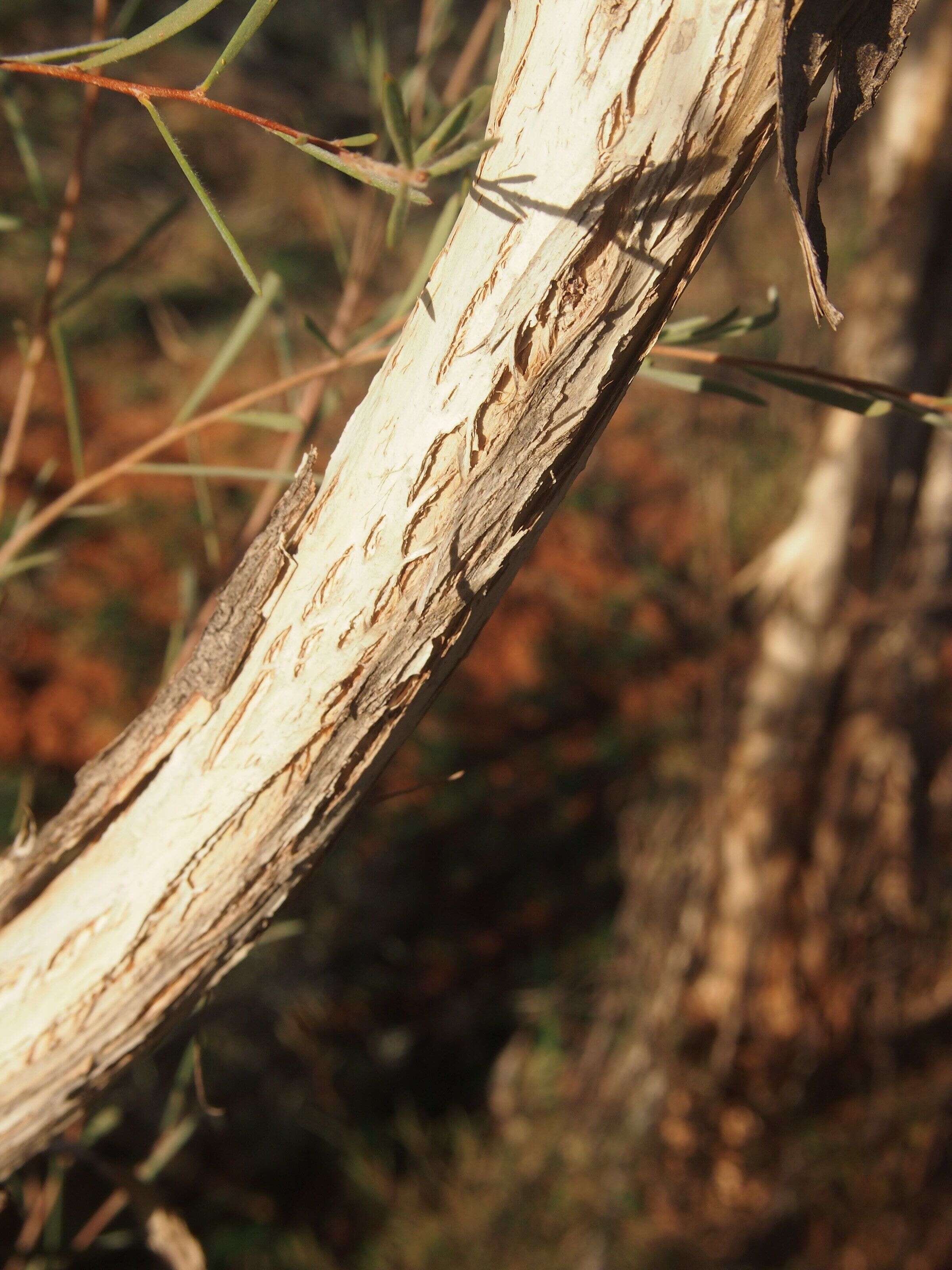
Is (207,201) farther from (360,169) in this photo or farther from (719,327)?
(719,327)

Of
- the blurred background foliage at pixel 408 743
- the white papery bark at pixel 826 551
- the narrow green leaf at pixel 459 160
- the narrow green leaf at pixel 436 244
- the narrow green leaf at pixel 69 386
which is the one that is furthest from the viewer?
the blurred background foliage at pixel 408 743

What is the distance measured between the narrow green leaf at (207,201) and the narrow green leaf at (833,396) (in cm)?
17

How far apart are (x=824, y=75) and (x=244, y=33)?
140 millimetres

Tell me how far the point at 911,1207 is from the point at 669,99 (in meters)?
1.43

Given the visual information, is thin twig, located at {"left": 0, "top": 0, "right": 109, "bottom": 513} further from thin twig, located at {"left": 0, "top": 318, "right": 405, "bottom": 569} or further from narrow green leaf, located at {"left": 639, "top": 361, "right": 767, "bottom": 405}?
narrow green leaf, located at {"left": 639, "top": 361, "right": 767, "bottom": 405}

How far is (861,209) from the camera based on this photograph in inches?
46.6

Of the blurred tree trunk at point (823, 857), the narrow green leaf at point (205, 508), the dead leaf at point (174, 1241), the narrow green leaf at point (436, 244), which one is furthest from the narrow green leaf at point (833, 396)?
the blurred tree trunk at point (823, 857)

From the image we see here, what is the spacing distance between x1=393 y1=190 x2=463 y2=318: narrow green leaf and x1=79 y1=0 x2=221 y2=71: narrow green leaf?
9 centimetres

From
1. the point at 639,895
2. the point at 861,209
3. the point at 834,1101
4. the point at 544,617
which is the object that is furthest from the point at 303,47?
the point at 834,1101

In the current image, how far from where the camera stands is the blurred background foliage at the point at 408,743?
1186 mm

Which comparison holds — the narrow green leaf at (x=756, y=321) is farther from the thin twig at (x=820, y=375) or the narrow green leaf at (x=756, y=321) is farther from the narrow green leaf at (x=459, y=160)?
the narrow green leaf at (x=459, y=160)

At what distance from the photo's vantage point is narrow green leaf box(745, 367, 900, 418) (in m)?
0.29

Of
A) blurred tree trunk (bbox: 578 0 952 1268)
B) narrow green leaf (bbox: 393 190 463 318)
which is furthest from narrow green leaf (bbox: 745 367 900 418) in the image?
blurred tree trunk (bbox: 578 0 952 1268)

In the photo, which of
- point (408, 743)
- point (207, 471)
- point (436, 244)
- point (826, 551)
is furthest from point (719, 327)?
point (408, 743)
